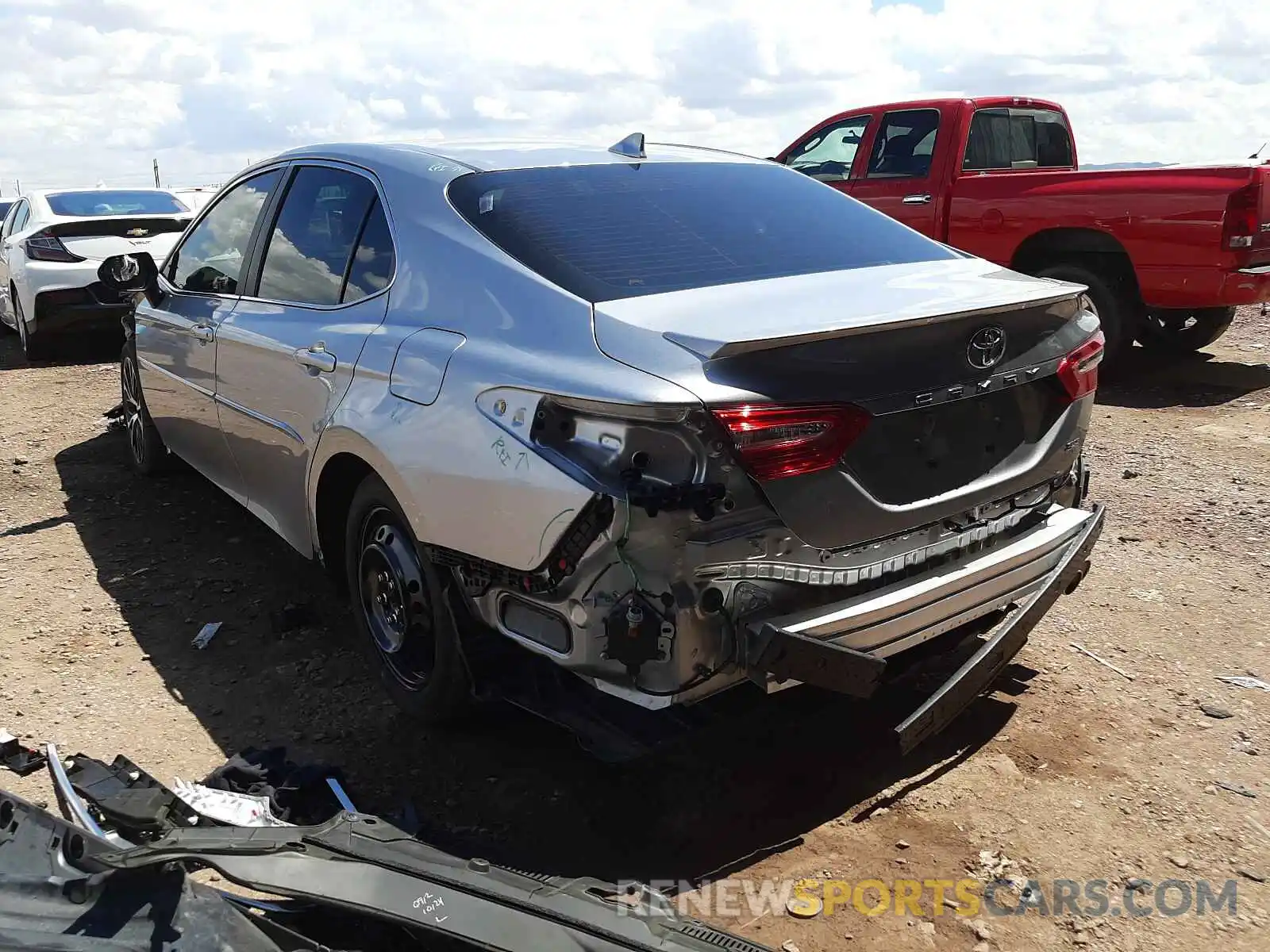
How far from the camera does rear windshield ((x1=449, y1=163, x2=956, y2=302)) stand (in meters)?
2.90

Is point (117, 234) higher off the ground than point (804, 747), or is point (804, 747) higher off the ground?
point (117, 234)

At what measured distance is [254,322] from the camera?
12.9 ft

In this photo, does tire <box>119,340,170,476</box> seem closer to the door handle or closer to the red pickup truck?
the door handle

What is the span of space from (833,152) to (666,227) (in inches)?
271

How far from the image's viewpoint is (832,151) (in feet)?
31.2

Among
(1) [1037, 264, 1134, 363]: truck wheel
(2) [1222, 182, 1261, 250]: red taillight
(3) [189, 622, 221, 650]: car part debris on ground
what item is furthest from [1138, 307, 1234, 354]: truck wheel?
(3) [189, 622, 221, 650]: car part debris on ground

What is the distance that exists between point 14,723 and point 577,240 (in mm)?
2422

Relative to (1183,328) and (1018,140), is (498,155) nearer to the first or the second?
(1018,140)

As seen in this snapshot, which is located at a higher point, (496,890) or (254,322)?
(254,322)

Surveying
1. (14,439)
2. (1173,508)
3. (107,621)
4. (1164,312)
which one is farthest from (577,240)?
(1164,312)

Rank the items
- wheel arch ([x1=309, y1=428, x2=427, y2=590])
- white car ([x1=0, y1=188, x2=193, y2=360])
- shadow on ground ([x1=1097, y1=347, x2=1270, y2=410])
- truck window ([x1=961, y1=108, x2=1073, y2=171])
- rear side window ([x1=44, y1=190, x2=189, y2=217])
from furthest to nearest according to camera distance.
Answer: rear side window ([x1=44, y1=190, x2=189, y2=217]), white car ([x1=0, y1=188, x2=193, y2=360]), truck window ([x1=961, y1=108, x2=1073, y2=171]), shadow on ground ([x1=1097, y1=347, x2=1270, y2=410]), wheel arch ([x1=309, y1=428, x2=427, y2=590])

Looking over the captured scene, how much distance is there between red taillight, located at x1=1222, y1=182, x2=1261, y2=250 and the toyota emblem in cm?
530

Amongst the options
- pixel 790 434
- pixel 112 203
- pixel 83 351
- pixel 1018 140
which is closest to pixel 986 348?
pixel 790 434

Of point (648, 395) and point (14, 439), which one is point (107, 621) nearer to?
point (648, 395)
